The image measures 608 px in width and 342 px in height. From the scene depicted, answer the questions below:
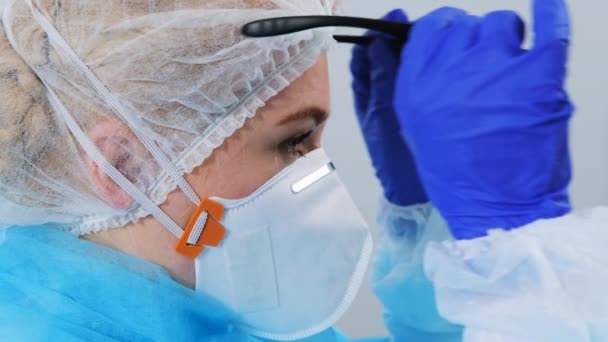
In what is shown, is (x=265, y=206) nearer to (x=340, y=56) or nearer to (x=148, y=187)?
(x=148, y=187)

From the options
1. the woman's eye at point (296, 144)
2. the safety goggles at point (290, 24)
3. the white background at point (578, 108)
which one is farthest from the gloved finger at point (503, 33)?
the white background at point (578, 108)

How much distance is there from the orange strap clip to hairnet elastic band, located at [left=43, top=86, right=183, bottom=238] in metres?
0.01

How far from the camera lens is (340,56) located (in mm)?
1358

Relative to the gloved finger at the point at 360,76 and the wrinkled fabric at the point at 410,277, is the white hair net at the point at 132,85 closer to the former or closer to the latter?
the gloved finger at the point at 360,76

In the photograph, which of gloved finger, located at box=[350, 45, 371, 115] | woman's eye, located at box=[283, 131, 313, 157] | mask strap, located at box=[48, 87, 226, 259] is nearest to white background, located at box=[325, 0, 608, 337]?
gloved finger, located at box=[350, 45, 371, 115]

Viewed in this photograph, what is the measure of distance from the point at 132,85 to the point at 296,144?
225mm

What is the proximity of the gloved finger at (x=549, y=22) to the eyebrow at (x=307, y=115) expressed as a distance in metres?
0.26

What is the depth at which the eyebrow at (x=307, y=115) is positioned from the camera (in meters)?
0.83

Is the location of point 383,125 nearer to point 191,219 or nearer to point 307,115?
point 307,115

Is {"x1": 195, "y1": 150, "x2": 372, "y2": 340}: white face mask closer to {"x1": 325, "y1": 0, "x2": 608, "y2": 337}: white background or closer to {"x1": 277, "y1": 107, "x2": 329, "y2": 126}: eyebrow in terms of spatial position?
{"x1": 277, "y1": 107, "x2": 329, "y2": 126}: eyebrow

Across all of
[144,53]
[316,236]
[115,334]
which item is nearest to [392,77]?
[316,236]

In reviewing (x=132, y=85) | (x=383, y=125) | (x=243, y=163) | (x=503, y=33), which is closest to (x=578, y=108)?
(x=383, y=125)

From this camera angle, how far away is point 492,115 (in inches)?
28.7

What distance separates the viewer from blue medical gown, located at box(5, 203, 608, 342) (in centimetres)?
70
